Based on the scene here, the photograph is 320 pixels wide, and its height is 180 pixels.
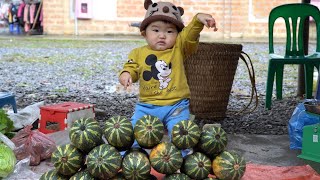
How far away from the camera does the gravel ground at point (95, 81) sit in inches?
243

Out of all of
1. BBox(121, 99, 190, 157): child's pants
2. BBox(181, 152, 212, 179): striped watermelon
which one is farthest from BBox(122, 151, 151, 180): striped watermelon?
BBox(121, 99, 190, 157): child's pants

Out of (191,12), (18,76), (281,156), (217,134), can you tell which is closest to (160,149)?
(217,134)

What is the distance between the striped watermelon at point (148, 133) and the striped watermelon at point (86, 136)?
0.69ft

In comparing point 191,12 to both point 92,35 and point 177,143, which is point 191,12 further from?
point 177,143

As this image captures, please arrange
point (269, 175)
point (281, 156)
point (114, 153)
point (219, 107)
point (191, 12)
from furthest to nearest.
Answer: point (191, 12), point (219, 107), point (281, 156), point (269, 175), point (114, 153)

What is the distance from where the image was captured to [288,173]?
384 centimetres

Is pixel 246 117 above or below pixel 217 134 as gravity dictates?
below

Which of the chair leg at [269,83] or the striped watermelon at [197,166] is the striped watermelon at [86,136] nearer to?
the striped watermelon at [197,166]

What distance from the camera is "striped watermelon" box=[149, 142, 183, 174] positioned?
2848 millimetres

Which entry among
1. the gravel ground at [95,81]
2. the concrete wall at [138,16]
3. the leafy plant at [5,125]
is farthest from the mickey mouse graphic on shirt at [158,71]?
the concrete wall at [138,16]

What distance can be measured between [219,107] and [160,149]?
3.17 meters

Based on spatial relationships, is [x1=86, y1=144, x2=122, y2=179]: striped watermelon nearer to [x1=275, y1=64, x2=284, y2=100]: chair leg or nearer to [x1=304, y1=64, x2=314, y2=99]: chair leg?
[x1=275, y1=64, x2=284, y2=100]: chair leg

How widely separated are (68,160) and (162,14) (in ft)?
4.11

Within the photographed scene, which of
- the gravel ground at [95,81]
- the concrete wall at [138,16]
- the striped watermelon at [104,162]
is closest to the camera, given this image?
the striped watermelon at [104,162]
